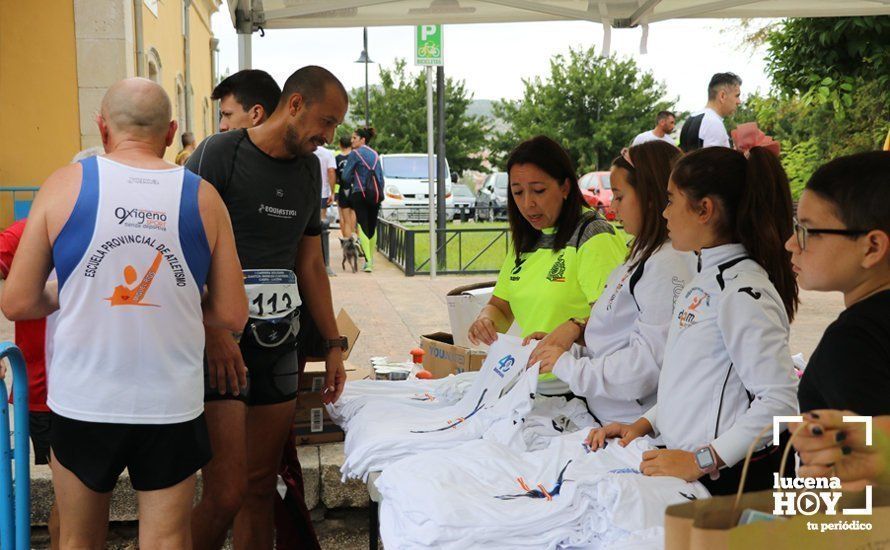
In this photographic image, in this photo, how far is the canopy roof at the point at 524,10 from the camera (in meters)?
5.34

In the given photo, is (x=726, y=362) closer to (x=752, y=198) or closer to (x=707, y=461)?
(x=707, y=461)

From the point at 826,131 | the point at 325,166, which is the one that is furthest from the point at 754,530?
the point at 826,131

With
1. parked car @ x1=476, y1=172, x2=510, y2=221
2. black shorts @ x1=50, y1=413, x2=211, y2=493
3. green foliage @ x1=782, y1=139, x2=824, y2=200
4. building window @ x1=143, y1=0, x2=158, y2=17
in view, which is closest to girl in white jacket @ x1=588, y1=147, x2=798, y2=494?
black shorts @ x1=50, y1=413, x2=211, y2=493

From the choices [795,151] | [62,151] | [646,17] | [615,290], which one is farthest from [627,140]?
[615,290]

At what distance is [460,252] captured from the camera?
13914 mm

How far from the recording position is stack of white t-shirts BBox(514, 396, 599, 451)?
3.11 metres

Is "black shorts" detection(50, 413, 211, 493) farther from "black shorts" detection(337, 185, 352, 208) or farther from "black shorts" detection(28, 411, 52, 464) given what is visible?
"black shorts" detection(337, 185, 352, 208)

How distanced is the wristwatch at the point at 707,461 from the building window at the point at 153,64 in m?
14.7

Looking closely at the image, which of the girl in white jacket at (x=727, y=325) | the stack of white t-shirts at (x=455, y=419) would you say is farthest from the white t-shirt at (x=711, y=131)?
the girl in white jacket at (x=727, y=325)

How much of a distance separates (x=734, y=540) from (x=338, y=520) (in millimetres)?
3571

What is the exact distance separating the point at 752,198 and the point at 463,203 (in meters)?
28.7

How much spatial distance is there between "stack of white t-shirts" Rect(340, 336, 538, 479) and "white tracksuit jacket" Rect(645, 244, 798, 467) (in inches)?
23.5

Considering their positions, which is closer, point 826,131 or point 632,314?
point 632,314

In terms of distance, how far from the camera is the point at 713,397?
249cm
